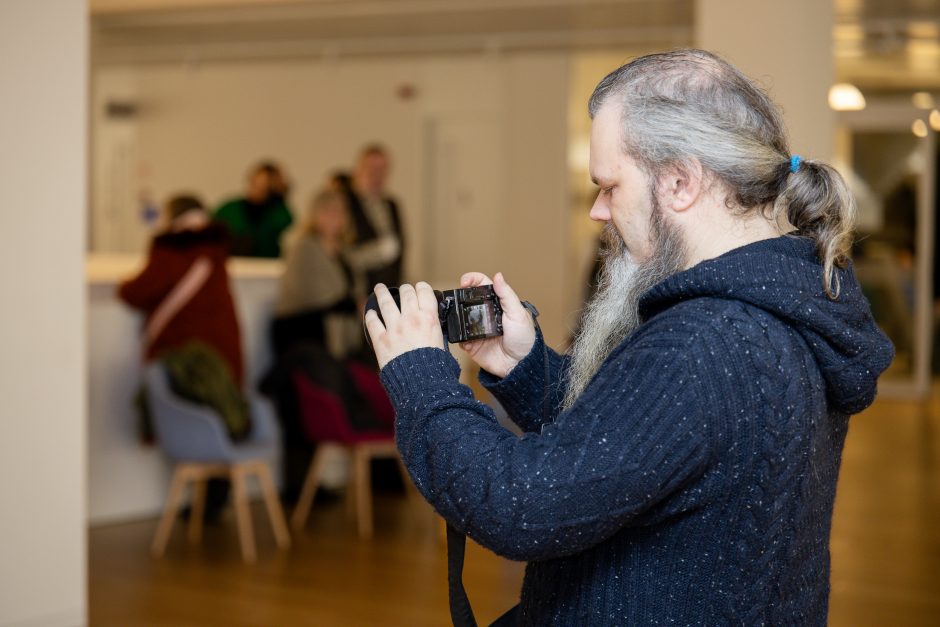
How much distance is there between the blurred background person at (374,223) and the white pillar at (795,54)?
7.88 ft

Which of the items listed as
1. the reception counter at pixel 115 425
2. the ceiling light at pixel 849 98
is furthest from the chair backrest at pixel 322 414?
the ceiling light at pixel 849 98

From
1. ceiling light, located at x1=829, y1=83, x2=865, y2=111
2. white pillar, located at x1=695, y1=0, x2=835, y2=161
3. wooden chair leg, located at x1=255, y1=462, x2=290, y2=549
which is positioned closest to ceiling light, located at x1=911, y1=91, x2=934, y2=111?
ceiling light, located at x1=829, y1=83, x2=865, y2=111

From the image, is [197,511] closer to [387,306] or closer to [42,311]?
[42,311]

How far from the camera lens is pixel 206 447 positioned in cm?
499

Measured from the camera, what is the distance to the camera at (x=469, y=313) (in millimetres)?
1539

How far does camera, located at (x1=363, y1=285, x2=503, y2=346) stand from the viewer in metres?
1.54

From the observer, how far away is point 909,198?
10.8 metres

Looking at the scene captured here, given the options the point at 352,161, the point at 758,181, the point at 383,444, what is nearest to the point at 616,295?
the point at 758,181

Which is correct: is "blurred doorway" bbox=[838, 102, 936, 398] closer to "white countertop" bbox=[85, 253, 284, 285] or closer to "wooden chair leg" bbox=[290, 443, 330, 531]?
"white countertop" bbox=[85, 253, 284, 285]

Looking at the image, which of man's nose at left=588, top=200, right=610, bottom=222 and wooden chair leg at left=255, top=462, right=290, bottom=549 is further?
wooden chair leg at left=255, top=462, right=290, bottom=549

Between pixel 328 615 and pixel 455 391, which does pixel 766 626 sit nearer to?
pixel 455 391

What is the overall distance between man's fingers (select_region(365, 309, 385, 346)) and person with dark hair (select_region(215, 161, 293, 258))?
26.0ft

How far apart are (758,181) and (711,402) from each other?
0.30 m

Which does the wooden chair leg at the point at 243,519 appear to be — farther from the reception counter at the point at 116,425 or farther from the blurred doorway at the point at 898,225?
the blurred doorway at the point at 898,225
